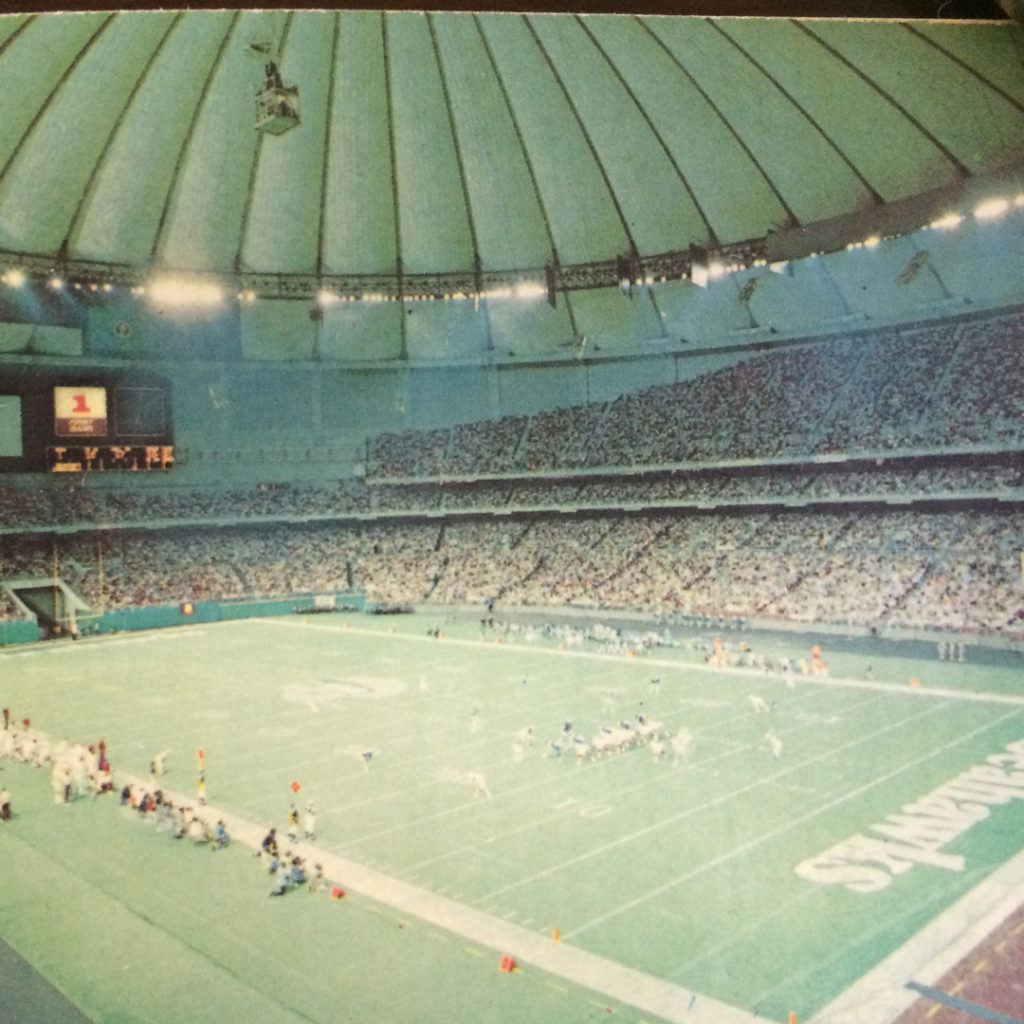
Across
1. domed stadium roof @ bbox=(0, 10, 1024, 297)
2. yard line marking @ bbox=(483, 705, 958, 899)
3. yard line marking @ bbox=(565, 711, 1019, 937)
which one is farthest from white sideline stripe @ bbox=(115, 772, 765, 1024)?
domed stadium roof @ bbox=(0, 10, 1024, 297)

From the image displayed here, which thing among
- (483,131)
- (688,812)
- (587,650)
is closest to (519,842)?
(688,812)

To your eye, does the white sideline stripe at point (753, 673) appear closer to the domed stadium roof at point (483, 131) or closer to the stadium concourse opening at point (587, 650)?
the stadium concourse opening at point (587, 650)

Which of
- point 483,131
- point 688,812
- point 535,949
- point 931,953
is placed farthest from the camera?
point 483,131

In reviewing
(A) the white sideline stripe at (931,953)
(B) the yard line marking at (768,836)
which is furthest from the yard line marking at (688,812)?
(A) the white sideline stripe at (931,953)

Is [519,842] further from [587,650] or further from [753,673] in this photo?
[587,650]

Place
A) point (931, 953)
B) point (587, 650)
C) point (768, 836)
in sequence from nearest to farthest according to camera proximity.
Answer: point (931, 953)
point (768, 836)
point (587, 650)

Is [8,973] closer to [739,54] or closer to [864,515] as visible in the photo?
[739,54]
